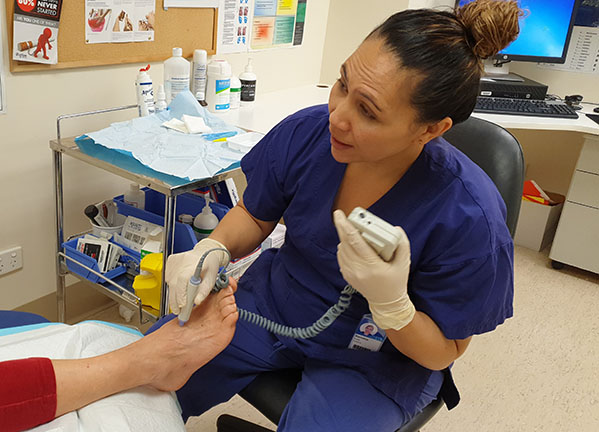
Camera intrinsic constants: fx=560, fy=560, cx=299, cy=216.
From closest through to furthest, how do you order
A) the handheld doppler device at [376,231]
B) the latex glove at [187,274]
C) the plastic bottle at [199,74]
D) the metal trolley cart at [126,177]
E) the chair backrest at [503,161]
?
the handheld doppler device at [376,231] → the latex glove at [187,274] → the chair backrest at [503,161] → the metal trolley cart at [126,177] → the plastic bottle at [199,74]

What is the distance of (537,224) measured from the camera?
304 centimetres

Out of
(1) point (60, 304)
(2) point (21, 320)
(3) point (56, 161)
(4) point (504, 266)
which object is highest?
(4) point (504, 266)

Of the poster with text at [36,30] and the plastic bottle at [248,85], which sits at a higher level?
the poster with text at [36,30]

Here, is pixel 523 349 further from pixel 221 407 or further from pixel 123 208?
pixel 123 208

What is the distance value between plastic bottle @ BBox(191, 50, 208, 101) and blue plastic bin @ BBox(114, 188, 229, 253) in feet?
1.42

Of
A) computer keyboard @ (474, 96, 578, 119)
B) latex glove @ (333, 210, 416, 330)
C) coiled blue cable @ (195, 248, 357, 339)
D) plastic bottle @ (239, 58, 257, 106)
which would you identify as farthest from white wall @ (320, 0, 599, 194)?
latex glove @ (333, 210, 416, 330)

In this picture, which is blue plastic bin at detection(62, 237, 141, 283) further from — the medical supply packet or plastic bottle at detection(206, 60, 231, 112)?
plastic bottle at detection(206, 60, 231, 112)

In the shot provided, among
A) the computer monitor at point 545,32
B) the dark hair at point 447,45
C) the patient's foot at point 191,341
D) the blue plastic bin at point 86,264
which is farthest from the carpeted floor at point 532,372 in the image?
the dark hair at point 447,45

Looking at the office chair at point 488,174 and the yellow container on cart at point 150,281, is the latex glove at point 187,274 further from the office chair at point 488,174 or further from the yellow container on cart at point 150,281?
the yellow container on cart at point 150,281

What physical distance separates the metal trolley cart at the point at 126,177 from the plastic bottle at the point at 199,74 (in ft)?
0.91

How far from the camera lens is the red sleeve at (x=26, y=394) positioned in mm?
907

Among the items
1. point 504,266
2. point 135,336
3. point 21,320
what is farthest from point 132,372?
point 504,266

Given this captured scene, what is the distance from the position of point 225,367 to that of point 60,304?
0.95 meters

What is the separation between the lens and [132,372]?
1050 mm
